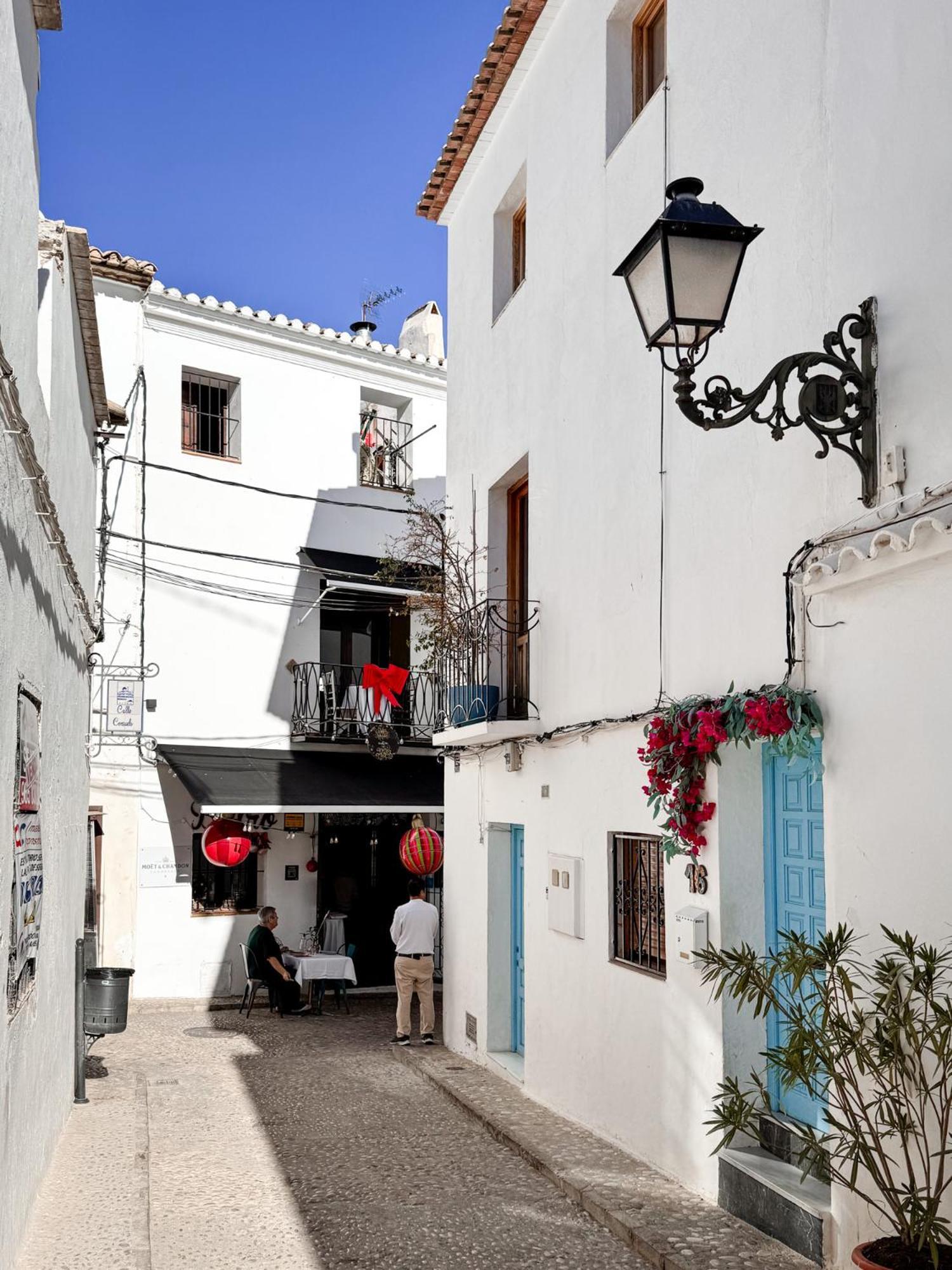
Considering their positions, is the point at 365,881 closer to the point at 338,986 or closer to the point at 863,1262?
the point at 338,986

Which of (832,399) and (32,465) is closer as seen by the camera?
(32,465)

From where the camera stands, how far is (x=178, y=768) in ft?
51.9

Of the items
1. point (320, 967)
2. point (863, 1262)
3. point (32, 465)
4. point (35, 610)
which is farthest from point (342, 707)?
point (863, 1262)

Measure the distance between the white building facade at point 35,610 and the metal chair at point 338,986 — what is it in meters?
6.31

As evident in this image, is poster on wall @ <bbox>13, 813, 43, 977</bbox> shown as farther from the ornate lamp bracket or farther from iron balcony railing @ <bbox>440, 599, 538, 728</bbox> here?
iron balcony railing @ <bbox>440, 599, 538, 728</bbox>

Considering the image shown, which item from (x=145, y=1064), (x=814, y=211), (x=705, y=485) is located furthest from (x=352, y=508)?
(x=814, y=211)

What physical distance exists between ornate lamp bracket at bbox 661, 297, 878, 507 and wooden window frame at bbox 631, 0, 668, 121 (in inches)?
170

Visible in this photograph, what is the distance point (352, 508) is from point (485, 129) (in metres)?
7.33

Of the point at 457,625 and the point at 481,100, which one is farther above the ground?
the point at 481,100

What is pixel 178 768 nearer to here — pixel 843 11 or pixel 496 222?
pixel 496 222

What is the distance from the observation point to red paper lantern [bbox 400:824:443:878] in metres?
14.2

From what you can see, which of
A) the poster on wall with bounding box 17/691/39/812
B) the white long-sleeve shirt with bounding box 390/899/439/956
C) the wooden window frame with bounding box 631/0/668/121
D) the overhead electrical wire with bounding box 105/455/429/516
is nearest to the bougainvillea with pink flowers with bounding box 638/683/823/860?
the poster on wall with bounding box 17/691/39/812

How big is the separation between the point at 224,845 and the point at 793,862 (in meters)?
10.0

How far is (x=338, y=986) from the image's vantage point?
16.3 metres
